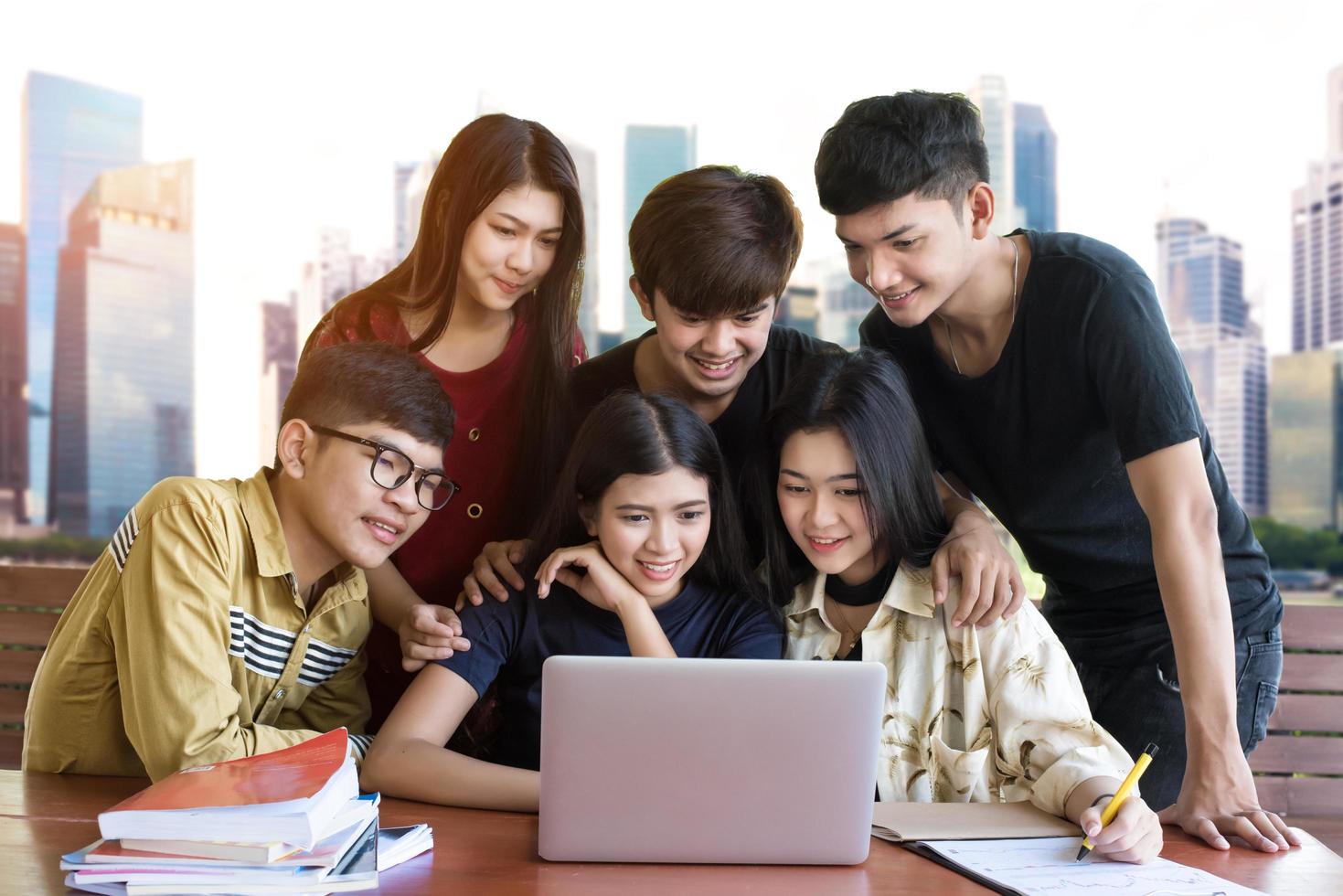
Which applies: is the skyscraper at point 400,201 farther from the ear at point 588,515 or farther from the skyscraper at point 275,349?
the ear at point 588,515

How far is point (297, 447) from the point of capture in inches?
70.6

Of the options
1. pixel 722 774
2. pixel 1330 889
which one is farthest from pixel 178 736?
pixel 1330 889

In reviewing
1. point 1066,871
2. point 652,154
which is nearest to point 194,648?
point 1066,871

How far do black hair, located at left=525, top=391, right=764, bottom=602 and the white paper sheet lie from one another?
0.64 m

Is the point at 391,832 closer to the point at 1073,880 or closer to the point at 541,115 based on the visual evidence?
the point at 1073,880

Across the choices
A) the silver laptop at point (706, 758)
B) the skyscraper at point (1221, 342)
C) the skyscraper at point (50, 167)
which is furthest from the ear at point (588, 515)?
the skyscraper at point (50, 167)

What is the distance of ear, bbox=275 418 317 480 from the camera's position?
1788mm

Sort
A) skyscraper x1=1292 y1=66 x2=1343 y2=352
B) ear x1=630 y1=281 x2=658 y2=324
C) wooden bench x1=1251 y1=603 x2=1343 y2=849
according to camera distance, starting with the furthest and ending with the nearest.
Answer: skyscraper x1=1292 y1=66 x2=1343 y2=352 < wooden bench x1=1251 y1=603 x2=1343 y2=849 < ear x1=630 y1=281 x2=658 y2=324

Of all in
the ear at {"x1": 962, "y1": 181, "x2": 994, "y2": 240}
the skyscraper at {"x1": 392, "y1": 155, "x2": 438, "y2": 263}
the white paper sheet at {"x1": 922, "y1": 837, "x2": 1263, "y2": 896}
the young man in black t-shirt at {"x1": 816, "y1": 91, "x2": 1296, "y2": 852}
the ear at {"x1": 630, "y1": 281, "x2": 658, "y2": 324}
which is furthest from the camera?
the skyscraper at {"x1": 392, "y1": 155, "x2": 438, "y2": 263}

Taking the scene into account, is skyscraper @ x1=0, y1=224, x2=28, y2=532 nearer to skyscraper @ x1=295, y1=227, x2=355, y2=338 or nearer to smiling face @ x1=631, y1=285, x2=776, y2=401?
skyscraper @ x1=295, y1=227, x2=355, y2=338

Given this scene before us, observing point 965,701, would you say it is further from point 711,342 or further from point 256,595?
point 256,595

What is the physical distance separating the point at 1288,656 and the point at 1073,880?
176 centimetres

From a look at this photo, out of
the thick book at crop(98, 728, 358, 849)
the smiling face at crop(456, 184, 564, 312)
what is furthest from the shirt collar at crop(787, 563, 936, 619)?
the thick book at crop(98, 728, 358, 849)

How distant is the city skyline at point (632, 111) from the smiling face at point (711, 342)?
3.18m
